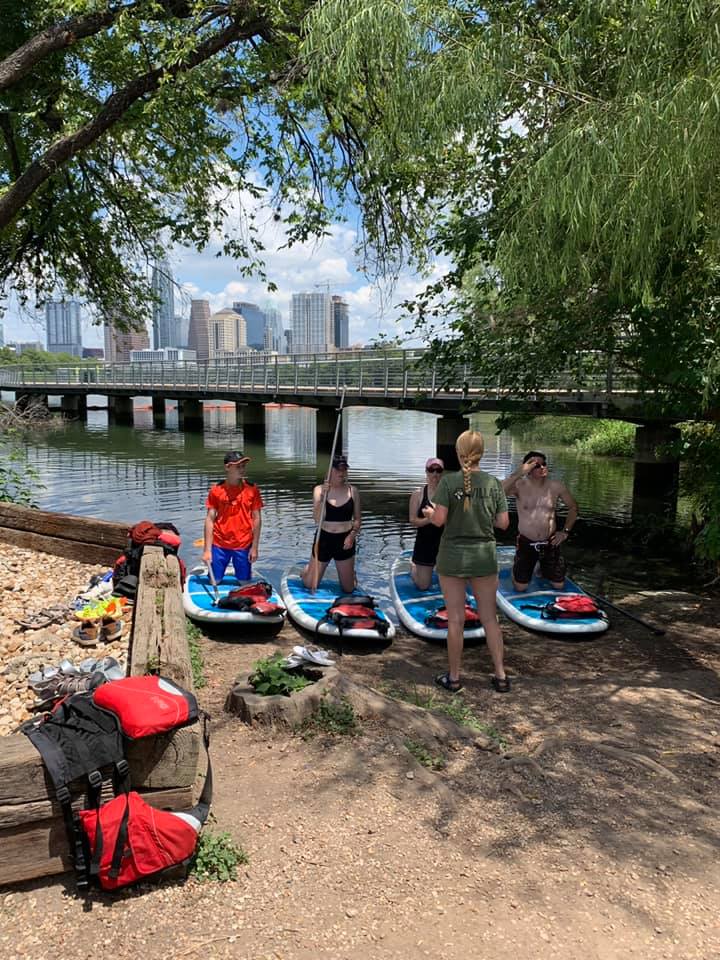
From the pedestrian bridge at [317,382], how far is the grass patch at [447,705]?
Answer: 153 inches

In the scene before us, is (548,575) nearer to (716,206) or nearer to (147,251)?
(716,206)

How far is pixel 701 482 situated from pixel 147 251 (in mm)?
9307

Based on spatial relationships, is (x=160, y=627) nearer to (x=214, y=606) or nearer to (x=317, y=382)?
(x=214, y=606)

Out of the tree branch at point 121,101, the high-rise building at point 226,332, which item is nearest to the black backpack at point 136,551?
the tree branch at point 121,101

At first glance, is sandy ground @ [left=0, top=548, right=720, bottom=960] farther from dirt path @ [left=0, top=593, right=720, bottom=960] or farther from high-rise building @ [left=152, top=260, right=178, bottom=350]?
high-rise building @ [left=152, top=260, right=178, bottom=350]

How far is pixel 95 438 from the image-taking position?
121ft

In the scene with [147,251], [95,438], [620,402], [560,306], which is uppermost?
[147,251]

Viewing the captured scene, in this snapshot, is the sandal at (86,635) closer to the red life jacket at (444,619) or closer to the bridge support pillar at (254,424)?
the red life jacket at (444,619)

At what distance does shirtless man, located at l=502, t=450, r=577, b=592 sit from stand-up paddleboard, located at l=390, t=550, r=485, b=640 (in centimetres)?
83

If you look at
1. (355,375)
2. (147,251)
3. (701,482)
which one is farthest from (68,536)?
(355,375)

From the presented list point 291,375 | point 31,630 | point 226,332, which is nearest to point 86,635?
point 31,630

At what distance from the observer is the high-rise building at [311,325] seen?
31328 mm

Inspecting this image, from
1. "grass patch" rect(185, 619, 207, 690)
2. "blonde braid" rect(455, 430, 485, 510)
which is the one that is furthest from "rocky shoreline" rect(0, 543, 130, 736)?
"blonde braid" rect(455, 430, 485, 510)

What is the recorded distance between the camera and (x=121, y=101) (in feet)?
26.0
